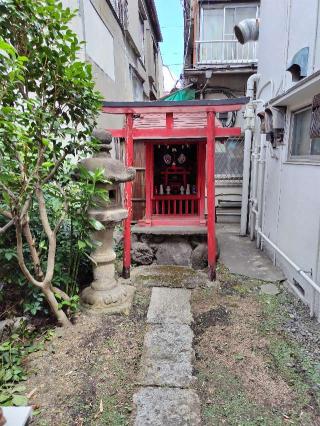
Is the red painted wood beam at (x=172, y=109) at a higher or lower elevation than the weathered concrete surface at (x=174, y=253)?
higher

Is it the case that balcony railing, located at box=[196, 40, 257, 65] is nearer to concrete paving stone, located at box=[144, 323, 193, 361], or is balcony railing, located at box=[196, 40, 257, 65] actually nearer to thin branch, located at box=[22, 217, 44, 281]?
thin branch, located at box=[22, 217, 44, 281]

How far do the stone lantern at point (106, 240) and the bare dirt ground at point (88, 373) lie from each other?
23 centimetres

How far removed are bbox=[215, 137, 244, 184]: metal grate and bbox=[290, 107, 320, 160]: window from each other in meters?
4.91

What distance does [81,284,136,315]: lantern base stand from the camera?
3.73 metres

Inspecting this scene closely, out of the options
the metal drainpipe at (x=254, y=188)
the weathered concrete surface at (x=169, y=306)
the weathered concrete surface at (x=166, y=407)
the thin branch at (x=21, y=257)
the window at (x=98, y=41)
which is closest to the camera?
the weathered concrete surface at (x=166, y=407)

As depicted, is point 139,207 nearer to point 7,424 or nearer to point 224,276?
point 224,276

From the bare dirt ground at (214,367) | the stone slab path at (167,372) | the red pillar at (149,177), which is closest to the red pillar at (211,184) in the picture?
the bare dirt ground at (214,367)

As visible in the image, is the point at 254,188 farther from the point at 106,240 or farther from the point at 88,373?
the point at 88,373

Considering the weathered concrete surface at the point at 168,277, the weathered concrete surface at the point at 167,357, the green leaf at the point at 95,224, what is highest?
the green leaf at the point at 95,224

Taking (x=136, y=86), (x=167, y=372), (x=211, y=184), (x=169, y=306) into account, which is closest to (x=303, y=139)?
(x=211, y=184)

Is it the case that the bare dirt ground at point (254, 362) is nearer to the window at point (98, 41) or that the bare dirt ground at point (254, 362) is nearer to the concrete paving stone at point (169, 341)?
the concrete paving stone at point (169, 341)

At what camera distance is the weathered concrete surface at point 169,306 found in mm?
3564

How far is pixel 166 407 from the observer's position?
7.39ft

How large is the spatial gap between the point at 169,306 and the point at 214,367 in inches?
49.0
